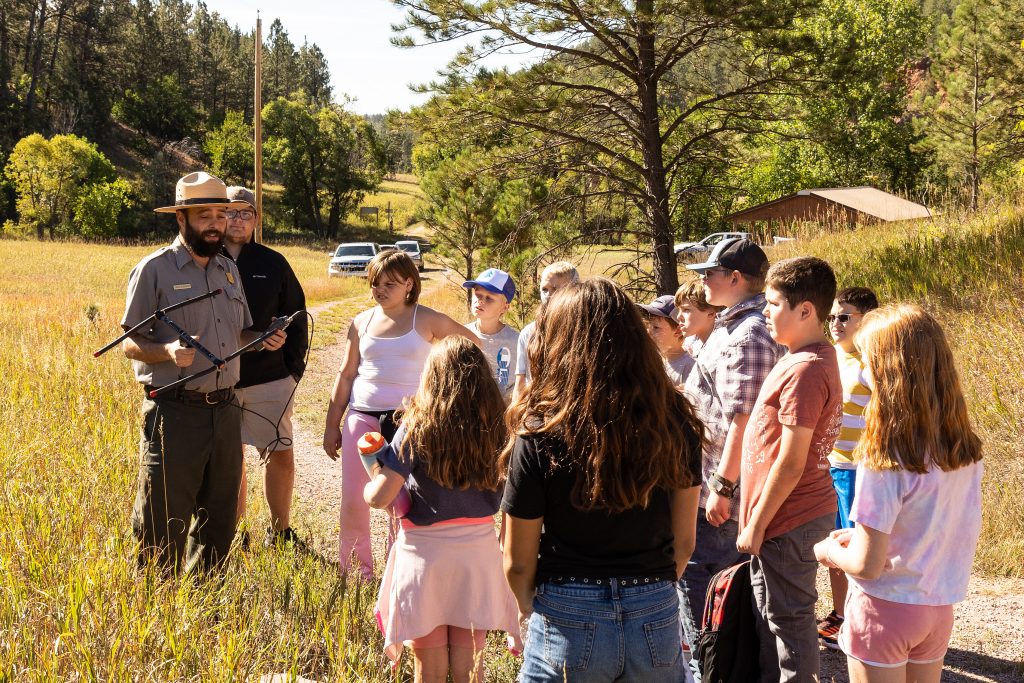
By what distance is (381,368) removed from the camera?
4.56 m

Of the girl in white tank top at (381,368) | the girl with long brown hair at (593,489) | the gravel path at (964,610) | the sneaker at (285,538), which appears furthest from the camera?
the girl in white tank top at (381,368)

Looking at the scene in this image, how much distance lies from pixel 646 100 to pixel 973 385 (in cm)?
630

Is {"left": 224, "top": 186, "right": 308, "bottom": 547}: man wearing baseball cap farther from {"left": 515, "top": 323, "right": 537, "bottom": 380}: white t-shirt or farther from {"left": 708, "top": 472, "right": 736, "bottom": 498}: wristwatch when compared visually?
{"left": 708, "top": 472, "right": 736, "bottom": 498}: wristwatch

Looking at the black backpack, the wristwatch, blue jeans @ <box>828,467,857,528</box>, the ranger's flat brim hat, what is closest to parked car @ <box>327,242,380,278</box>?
the ranger's flat brim hat

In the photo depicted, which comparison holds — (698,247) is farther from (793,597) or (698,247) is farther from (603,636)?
(603,636)

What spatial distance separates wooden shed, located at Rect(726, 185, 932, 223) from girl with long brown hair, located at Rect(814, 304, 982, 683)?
11.1m

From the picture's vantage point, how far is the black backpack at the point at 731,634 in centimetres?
328

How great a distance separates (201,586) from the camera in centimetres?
350

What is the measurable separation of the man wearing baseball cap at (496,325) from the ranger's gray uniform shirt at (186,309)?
4.34 feet

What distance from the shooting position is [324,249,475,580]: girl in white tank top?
4.55 m

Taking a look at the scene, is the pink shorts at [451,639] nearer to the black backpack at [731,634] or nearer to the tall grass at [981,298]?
the black backpack at [731,634]

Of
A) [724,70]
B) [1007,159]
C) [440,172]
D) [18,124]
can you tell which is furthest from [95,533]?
[18,124]

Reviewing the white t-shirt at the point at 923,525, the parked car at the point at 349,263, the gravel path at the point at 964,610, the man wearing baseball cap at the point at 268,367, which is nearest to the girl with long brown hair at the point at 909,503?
the white t-shirt at the point at 923,525

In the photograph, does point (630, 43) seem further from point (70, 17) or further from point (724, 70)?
point (70, 17)
